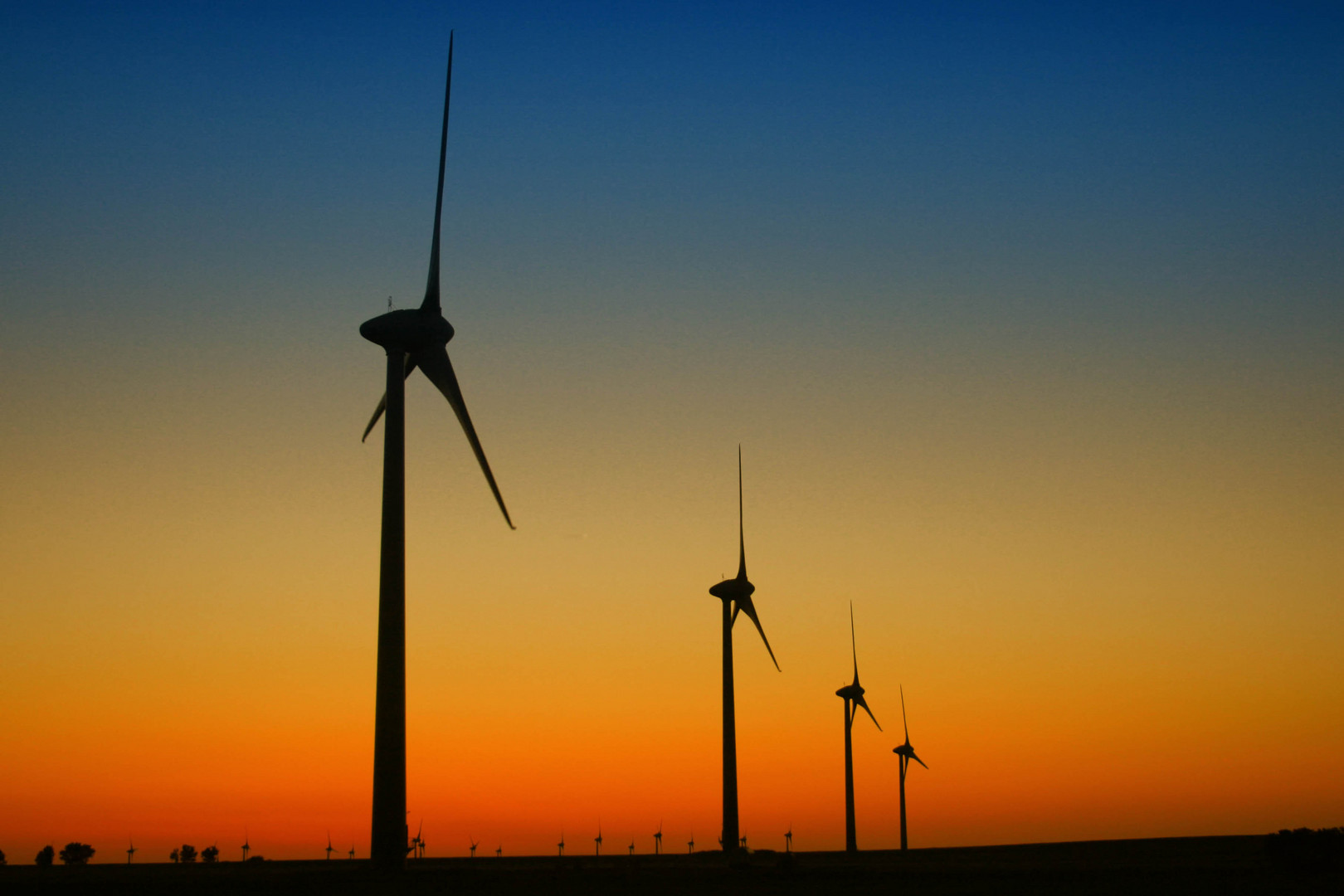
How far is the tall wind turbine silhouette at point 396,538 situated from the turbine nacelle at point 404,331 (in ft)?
0.14

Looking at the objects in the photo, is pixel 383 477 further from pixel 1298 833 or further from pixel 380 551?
pixel 1298 833

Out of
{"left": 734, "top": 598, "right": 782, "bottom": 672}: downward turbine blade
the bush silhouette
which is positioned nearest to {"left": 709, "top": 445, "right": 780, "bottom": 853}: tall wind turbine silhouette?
{"left": 734, "top": 598, "right": 782, "bottom": 672}: downward turbine blade

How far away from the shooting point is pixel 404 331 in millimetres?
64062

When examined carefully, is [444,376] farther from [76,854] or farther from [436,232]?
[76,854]

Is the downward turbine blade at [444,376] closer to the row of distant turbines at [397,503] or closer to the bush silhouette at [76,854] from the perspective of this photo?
the row of distant turbines at [397,503]

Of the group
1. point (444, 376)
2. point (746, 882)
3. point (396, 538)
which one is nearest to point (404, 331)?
point (444, 376)

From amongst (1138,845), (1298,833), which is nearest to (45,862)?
(1298,833)

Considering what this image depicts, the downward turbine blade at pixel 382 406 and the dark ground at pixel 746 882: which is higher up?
the downward turbine blade at pixel 382 406

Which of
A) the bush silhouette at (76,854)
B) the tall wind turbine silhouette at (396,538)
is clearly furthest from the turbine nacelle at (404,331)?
the bush silhouette at (76,854)

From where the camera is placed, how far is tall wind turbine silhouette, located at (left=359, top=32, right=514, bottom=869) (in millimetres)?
53719

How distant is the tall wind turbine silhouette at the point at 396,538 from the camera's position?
5372 centimetres

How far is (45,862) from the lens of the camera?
130500 millimetres

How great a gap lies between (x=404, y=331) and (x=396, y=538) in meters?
12.7

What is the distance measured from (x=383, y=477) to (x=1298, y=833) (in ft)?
204
